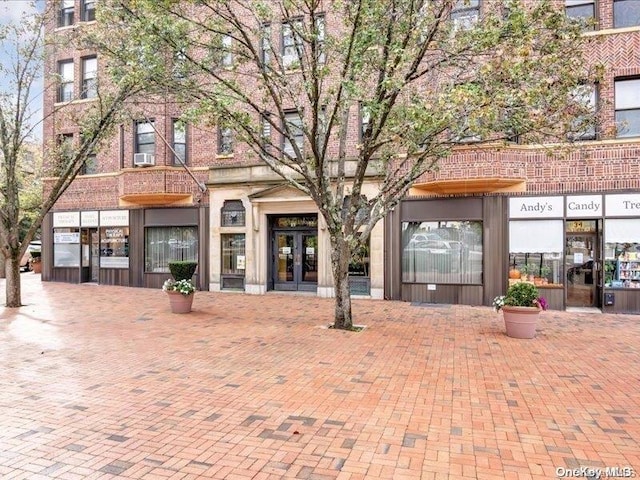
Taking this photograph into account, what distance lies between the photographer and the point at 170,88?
361 inches

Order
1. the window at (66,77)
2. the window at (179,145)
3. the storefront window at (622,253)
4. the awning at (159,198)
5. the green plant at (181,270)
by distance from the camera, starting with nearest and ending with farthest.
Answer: the storefront window at (622,253)
the green plant at (181,270)
the awning at (159,198)
the window at (179,145)
the window at (66,77)

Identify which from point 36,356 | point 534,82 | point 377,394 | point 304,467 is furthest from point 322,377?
point 534,82

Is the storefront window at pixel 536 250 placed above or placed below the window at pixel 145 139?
below

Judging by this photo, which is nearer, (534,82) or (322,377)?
(322,377)

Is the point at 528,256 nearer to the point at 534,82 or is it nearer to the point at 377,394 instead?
the point at 534,82

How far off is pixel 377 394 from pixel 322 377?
93 centimetres

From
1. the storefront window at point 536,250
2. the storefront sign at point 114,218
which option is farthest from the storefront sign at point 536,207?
the storefront sign at point 114,218

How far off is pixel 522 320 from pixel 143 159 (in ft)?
44.6

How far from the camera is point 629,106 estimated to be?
11625mm

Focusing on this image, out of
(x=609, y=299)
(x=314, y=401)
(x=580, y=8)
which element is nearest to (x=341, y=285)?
(x=314, y=401)

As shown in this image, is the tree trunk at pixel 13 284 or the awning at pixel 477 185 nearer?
the tree trunk at pixel 13 284

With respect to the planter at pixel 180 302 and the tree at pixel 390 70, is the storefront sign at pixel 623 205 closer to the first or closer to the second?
the tree at pixel 390 70

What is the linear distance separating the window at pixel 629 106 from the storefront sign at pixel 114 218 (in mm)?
16962

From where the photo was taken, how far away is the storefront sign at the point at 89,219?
1788 cm
